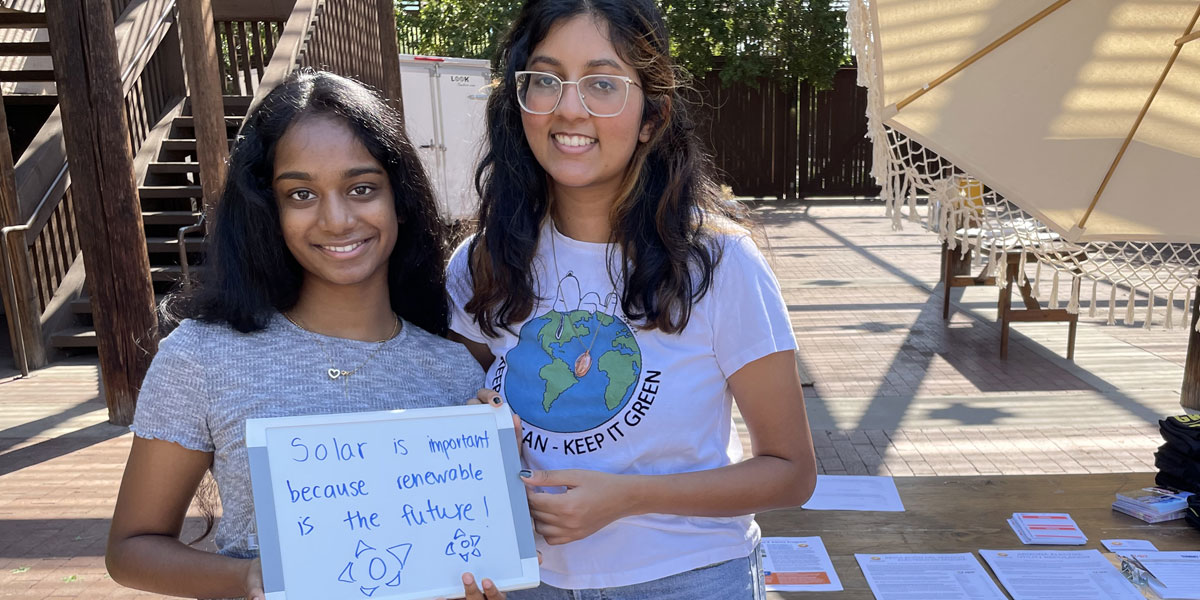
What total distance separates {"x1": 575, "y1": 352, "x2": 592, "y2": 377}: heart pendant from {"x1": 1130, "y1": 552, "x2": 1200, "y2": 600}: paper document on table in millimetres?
1551

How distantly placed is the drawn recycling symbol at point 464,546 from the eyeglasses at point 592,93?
0.73 metres

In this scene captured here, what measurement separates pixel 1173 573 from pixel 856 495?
80 centimetres

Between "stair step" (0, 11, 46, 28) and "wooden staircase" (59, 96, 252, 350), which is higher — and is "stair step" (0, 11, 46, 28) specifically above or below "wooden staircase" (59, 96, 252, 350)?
above

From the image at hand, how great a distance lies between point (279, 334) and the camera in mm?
1495

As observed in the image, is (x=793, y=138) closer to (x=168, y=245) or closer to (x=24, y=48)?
(x=168, y=245)

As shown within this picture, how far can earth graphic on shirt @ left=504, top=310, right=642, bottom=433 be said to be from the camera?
1472mm

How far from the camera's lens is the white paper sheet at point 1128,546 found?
2.19 metres

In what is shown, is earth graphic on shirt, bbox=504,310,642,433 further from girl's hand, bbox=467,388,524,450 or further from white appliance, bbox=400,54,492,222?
white appliance, bbox=400,54,492,222

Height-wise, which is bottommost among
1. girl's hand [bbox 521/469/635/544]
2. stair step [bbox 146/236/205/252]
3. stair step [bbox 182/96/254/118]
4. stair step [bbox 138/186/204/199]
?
stair step [bbox 146/236/205/252]

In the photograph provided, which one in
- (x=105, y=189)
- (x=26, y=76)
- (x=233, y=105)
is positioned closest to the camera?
(x=105, y=189)

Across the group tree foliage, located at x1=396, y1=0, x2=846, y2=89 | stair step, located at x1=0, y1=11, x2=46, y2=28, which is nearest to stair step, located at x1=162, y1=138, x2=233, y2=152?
stair step, located at x1=0, y1=11, x2=46, y2=28

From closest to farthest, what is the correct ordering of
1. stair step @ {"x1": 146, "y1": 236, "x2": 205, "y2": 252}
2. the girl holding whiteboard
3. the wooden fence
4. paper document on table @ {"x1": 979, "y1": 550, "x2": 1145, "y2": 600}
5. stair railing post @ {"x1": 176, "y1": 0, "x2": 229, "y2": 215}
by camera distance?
the girl holding whiteboard, paper document on table @ {"x1": 979, "y1": 550, "x2": 1145, "y2": 600}, stair railing post @ {"x1": 176, "y1": 0, "x2": 229, "y2": 215}, stair step @ {"x1": 146, "y1": 236, "x2": 205, "y2": 252}, the wooden fence

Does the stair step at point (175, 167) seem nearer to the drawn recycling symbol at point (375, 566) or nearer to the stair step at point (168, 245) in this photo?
the stair step at point (168, 245)

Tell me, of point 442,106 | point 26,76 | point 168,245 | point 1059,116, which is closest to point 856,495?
point 1059,116
